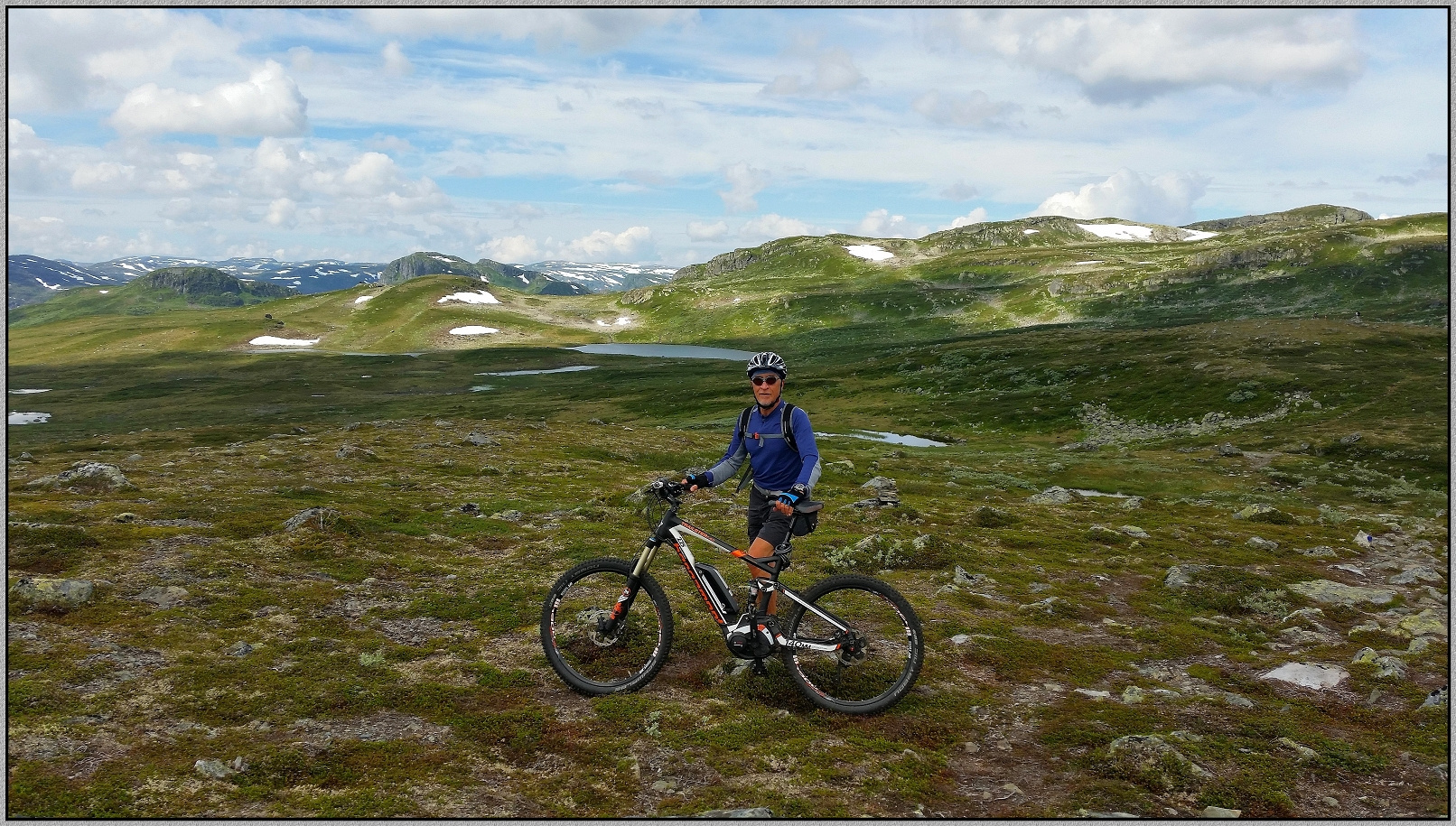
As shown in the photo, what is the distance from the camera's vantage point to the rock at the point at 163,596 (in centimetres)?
1322

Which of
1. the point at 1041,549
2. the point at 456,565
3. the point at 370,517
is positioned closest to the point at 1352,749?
the point at 1041,549

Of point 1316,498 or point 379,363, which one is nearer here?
point 1316,498

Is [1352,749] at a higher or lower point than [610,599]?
lower

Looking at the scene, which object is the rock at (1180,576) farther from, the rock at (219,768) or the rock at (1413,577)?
the rock at (219,768)

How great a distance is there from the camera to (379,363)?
17088cm

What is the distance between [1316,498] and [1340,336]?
218 ft

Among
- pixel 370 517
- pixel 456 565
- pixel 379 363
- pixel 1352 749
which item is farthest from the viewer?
pixel 379 363

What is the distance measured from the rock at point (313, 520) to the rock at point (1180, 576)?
23453 millimetres

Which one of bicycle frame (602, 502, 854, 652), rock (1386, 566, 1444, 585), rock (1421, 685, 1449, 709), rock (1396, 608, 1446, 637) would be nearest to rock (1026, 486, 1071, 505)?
rock (1386, 566, 1444, 585)

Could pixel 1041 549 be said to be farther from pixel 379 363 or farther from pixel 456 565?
pixel 379 363

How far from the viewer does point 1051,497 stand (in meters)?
35.3

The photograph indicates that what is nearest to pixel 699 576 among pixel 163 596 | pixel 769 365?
pixel 769 365

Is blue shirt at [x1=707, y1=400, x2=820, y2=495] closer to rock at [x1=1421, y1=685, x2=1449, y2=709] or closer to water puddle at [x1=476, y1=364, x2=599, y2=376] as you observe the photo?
rock at [x1=1421, y1=685, x2=1449, y2=709]

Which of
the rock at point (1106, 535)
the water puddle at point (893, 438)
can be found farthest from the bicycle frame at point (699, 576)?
the water puddle at point (893, 438)
